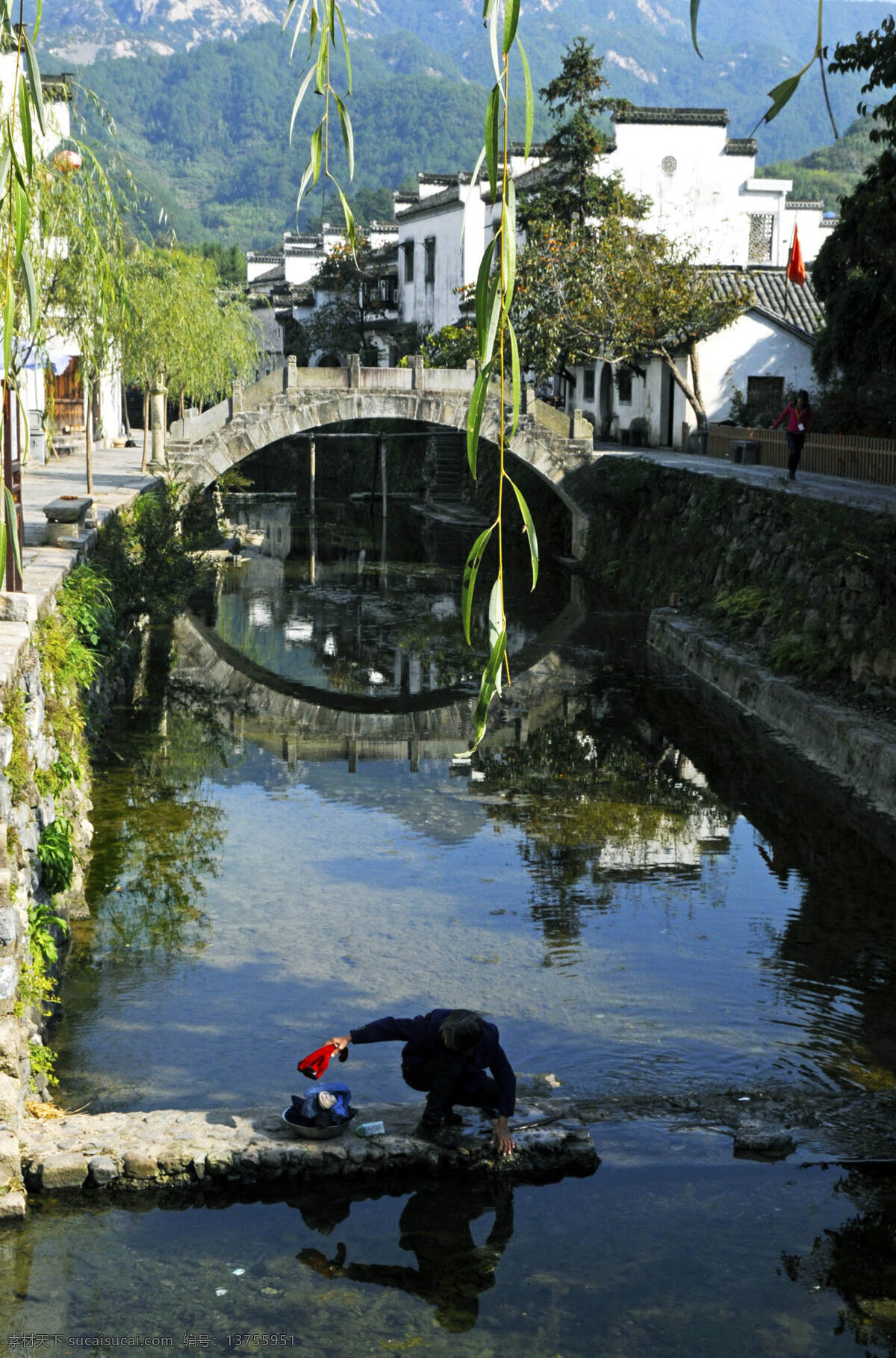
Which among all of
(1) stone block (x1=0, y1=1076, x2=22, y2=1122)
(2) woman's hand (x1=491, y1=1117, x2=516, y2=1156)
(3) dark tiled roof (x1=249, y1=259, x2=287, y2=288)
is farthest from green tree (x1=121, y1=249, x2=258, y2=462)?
(3) dark tiled roof (x1=249, y1=259, x2=287, y2=288)

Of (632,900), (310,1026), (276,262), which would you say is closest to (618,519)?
(632,900)

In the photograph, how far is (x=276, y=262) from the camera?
258 feet

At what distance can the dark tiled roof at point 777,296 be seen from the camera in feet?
115

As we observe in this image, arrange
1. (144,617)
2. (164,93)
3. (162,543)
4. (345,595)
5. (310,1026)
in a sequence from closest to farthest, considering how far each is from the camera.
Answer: (310,1026) < (162,543) < (144,617) < (345,595) < (164,93)

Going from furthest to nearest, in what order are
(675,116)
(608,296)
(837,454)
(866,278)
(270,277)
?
1. (270,277)
2. (675,116)
3. (608,296)
4. (837,454)
5. (866,278)

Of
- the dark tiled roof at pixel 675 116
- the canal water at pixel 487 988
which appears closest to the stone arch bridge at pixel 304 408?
the canal water at pixel 487 988

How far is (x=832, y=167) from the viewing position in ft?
330

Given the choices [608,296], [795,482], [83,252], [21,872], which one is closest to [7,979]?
[21,872]

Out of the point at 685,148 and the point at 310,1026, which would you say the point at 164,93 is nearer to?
the point at 685,148

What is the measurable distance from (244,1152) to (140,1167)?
1.59 ft

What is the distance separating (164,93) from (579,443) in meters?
190

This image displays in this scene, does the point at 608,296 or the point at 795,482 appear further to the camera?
the point at 608,296

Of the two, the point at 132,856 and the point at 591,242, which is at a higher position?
the point at 591,242

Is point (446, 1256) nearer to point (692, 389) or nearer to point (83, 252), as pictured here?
point (83, 252)
